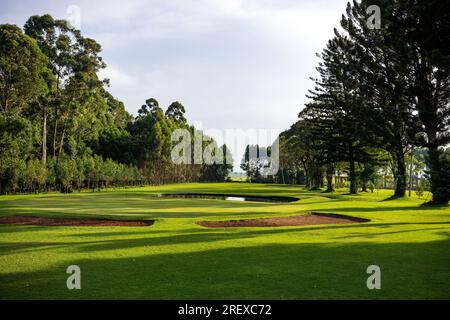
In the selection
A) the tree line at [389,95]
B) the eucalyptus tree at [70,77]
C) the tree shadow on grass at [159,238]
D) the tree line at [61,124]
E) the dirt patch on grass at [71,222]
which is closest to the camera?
the tree shadow on grass at [159,238]

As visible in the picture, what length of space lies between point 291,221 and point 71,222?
441 inches

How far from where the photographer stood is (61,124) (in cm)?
6375

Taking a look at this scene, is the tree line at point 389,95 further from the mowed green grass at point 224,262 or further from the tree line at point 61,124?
the tree line at point 61,124

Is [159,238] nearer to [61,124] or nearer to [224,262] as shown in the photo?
[224,262]

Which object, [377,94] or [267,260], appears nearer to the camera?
[267,260]

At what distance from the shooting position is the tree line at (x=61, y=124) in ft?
156

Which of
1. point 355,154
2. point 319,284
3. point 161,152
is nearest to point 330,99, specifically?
point 355,154

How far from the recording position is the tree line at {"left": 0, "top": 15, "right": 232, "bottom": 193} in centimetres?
4747

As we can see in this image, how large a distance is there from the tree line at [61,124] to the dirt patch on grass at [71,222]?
2813cm

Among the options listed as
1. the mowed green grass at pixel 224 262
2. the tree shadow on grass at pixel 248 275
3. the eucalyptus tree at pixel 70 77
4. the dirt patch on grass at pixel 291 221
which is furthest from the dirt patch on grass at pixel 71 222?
the eucalyptus tree at pixel 70 77

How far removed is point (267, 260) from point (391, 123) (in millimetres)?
31971

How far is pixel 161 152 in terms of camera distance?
93.8m
